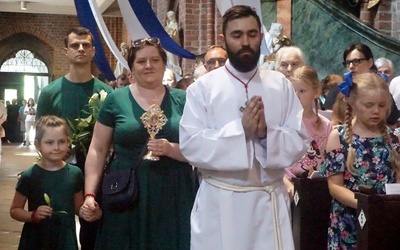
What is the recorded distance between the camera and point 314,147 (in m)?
4.48

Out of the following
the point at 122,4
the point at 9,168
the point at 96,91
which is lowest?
the point at 9,168

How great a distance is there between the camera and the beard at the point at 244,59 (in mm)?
3158

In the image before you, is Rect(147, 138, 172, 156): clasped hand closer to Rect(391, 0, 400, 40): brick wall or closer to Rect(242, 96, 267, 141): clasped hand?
Rect(242, 96, 267, 141): clasped hand

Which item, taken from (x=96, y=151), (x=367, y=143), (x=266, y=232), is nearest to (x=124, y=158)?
(x=96, y=151)

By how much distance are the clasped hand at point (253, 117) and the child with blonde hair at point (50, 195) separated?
1.40m

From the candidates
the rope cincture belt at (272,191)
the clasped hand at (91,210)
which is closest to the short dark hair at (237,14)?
the rope cincture belt at (272,191)

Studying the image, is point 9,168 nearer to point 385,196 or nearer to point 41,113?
point 41,113

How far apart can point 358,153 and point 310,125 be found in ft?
2.85

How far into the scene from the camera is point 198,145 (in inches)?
124

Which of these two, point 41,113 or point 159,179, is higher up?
point 41,113

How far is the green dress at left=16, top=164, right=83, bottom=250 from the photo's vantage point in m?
4.05

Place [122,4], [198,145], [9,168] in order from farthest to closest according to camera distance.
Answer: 1. [9,168]
2. [122,4]
3. [198,145]

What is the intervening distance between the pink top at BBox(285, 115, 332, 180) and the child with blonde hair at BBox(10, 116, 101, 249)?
1390 mm

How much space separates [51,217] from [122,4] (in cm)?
663
